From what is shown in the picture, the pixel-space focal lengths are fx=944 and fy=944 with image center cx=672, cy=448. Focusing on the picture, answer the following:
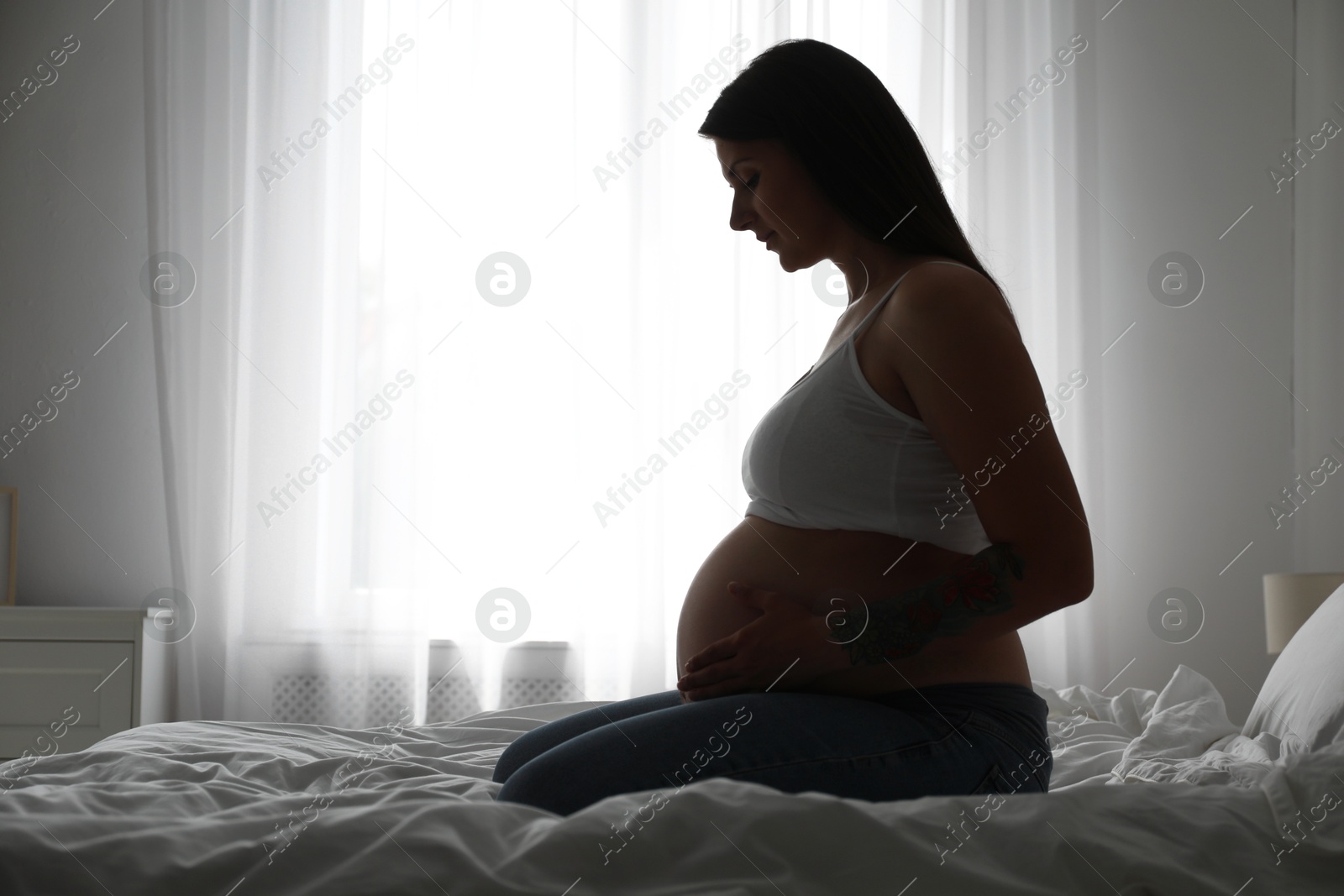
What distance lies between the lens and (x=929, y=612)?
2.43 feet

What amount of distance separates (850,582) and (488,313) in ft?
6.10

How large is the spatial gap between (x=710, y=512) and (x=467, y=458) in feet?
2.13

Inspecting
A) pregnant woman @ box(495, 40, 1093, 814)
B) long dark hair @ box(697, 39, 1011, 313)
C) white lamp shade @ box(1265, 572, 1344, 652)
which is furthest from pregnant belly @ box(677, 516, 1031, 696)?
white lamp shade @ box(1265, 572, 1344, 652)

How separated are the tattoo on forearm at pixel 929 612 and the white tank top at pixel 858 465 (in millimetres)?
59

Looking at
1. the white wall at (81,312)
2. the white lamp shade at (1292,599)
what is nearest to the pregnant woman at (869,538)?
the white lamp shade at (1292,599)

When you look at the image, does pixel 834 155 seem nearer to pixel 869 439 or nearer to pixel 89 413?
pixel 869 439

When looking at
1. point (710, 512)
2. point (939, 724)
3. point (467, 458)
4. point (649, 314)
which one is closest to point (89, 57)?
point (467, 458)

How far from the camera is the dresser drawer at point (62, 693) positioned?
203cm

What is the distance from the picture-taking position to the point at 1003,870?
0.58 m

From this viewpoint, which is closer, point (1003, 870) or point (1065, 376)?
point (1003, 870)

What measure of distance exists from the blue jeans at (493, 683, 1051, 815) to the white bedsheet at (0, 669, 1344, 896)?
0.06 metres

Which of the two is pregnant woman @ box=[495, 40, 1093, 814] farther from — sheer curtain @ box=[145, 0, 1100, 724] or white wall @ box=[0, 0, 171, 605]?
white wall @ box=[0, 0, 171, 605]

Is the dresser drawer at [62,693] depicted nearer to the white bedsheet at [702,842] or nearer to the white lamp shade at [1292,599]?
the white bedsheet at [702,842]

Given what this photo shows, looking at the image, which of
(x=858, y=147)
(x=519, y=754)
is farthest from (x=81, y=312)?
(x=858, y=147)
